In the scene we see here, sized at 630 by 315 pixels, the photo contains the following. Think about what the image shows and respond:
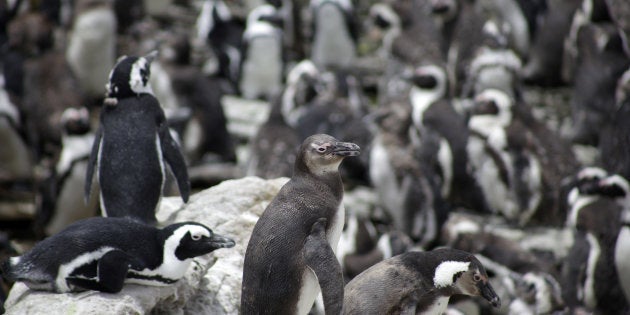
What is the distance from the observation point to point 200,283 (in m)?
4.22

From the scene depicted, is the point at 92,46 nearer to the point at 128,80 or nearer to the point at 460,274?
the point at 128,80

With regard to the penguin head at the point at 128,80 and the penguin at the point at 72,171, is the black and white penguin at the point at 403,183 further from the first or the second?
the penguin head at the point at 128,80

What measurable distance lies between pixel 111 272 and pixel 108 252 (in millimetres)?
73

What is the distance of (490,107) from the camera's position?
319 inches

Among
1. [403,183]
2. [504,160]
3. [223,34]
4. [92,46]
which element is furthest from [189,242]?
[223,34]

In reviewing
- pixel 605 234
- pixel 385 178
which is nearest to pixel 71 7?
pixel 385 178

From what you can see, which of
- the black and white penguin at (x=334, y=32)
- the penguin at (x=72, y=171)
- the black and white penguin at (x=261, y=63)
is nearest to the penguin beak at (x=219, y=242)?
the penguin at (x=72, y=171)

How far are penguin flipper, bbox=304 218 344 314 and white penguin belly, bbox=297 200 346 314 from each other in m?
0.07

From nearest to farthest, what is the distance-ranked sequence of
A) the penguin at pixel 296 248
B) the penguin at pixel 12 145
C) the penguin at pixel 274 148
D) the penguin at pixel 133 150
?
the penguin at pixel 296 248, the penguin at pixel 133 150, the penguin at pixel 274 148, the penguin at pixel 12 145

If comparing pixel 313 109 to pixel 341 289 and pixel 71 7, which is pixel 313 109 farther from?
pixel 341 289

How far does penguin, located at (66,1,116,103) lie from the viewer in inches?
422

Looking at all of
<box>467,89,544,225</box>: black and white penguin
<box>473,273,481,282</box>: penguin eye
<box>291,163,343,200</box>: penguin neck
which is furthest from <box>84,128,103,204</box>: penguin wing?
<box>467,89,544,225</box>: black and white penguin

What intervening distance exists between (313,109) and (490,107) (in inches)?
68.2

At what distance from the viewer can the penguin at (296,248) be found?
11.7 feet
